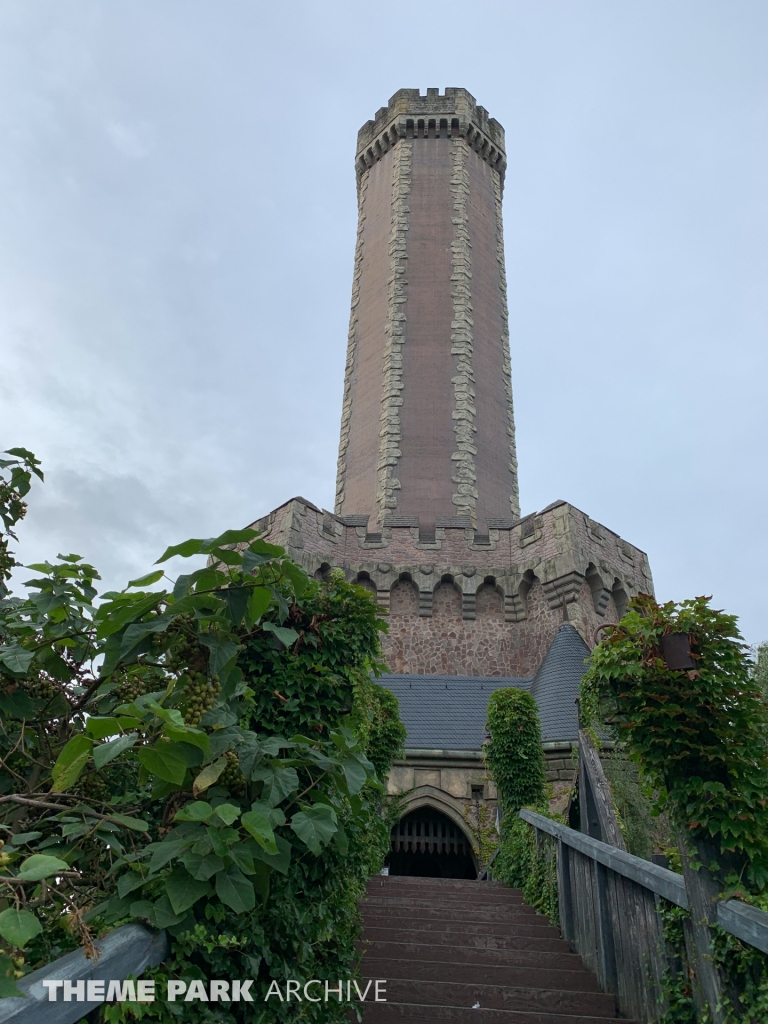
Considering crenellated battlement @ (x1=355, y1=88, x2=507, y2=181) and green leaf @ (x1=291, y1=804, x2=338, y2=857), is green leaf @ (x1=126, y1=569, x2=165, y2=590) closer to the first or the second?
green leaf @ (x1=291, y1=804, x2=338, y2=857)

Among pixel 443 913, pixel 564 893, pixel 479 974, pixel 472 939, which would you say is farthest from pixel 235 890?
pixel 443 913

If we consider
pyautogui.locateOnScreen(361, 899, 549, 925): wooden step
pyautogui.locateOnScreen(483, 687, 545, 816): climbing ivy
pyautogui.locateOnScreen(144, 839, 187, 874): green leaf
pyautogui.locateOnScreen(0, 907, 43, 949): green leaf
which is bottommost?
pyautogui.locateOnScreen(361, 899, 549, 925): wooden step

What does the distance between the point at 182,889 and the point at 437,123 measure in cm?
2489

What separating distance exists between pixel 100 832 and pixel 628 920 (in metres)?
3.38

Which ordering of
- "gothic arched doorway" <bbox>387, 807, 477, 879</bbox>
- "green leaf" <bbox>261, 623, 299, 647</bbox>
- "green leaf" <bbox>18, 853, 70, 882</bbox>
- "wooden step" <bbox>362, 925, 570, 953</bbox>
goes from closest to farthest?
"green leaf" <bbox>18, 853, 70, 882</bbox>, "green leaf" <bbox>261, 623, 299, 647</bbox>, "wooden step" <bbox>362, 925, 570, 953</bbox>, "gothic arched doorway" <bbox>387, 807, 477, 879</bbox>

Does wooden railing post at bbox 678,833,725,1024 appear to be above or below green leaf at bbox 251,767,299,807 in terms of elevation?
below

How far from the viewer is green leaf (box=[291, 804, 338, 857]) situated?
9.03 feet

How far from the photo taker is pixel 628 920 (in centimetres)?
454

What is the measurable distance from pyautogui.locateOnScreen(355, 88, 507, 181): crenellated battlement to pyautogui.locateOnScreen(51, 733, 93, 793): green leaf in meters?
24.5

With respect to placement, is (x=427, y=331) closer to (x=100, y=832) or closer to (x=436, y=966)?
(x=436, y=966)

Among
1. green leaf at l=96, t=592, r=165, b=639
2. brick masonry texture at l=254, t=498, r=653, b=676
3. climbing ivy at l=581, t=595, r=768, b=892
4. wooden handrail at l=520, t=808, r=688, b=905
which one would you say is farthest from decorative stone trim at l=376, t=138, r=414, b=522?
green leaf at l=96, t=592, r=165, b=639

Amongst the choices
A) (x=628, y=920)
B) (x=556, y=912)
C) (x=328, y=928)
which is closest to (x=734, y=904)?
(x=628, y=920)

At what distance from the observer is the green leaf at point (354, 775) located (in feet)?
9.50

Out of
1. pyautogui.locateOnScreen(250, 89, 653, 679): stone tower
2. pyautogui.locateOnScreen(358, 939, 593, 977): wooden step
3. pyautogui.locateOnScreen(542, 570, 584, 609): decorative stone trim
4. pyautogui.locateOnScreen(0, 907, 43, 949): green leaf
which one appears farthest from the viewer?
pyautogui.locateOnScreen(250, 89, 653, 679): stone tower
